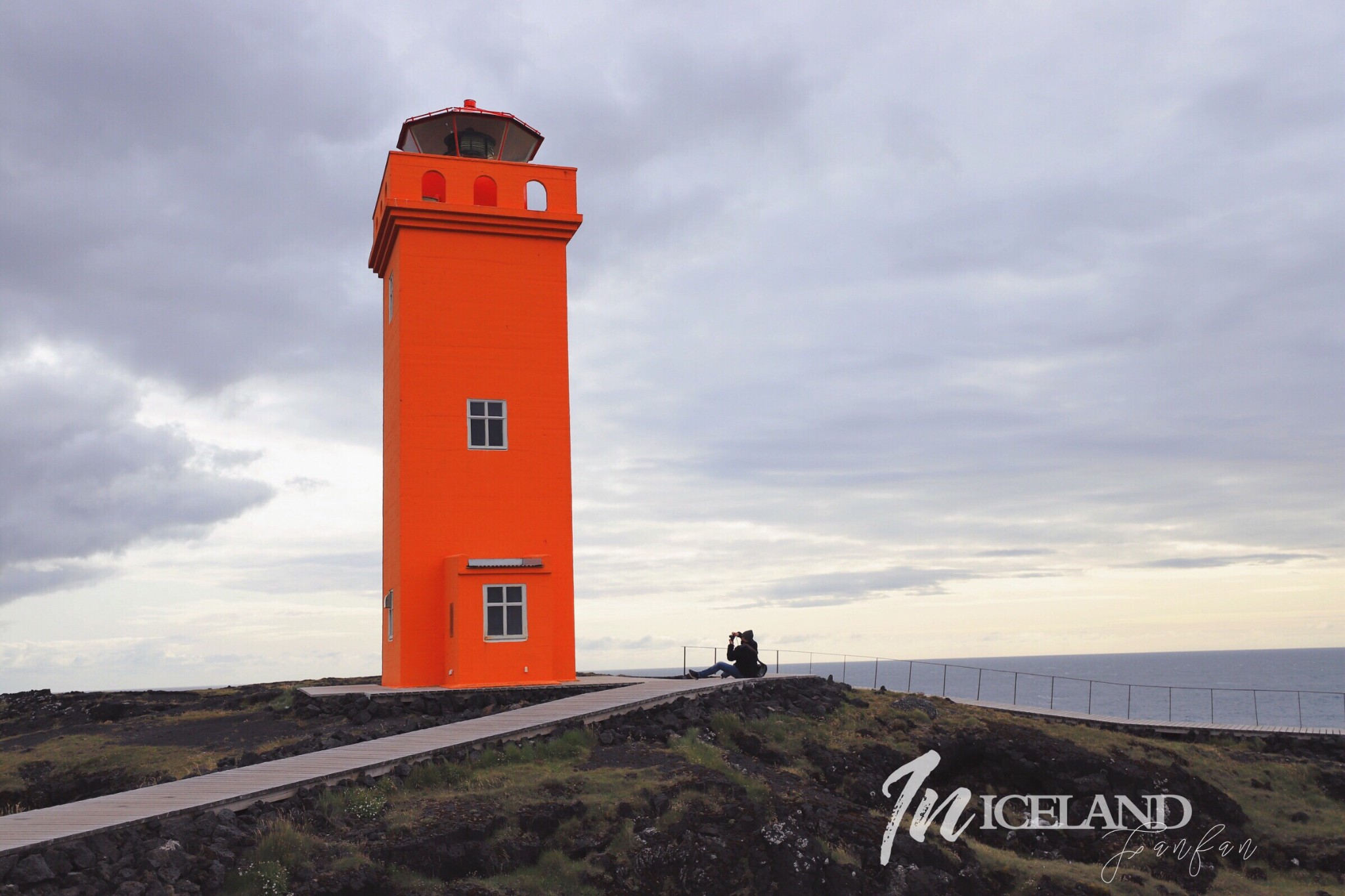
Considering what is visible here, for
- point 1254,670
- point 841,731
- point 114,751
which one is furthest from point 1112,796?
point 1254,670

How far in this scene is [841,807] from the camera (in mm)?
15492

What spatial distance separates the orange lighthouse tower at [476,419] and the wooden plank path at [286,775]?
13.7ft

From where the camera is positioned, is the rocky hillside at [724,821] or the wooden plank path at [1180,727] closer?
the rocky hillside at [724,821]

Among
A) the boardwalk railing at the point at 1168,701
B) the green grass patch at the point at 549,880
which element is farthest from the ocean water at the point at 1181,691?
the green grass patch at the point at 549,880

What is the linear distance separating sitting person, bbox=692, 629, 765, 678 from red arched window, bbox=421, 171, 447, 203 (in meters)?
12.0

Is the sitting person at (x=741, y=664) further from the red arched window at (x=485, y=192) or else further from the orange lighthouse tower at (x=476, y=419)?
the red arched window at (x=485, y=192)

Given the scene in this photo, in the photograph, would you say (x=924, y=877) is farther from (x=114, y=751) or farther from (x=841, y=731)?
(x=114, y=751)

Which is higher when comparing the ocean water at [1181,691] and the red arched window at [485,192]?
the red arched window at [485,192]

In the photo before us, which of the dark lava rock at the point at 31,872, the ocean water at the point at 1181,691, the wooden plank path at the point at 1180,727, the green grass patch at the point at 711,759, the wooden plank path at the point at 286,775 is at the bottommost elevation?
the ocean water at the point at 1181,691

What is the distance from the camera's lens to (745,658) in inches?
1013

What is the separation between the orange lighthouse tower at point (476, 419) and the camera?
23578 mm

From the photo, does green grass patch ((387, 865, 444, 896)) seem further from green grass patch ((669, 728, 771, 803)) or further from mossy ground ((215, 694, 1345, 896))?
green grass patch ((669, 728, 771, 803))

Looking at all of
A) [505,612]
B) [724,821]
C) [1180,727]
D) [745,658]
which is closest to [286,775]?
[724,821]

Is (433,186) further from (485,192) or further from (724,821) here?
(724,821)
